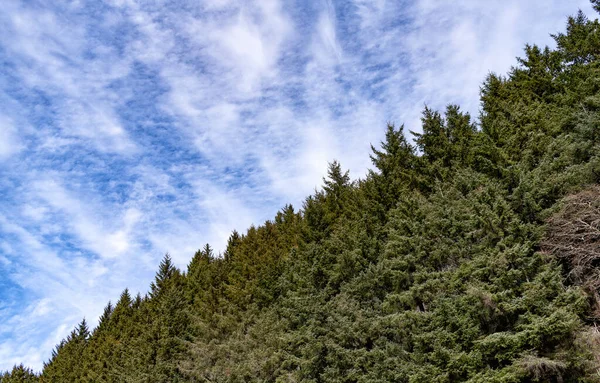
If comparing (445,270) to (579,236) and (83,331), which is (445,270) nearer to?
(579,236)

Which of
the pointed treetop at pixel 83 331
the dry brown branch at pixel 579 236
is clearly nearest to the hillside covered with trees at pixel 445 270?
the dry brown branch at pixel 579 236

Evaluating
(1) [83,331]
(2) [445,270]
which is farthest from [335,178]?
(1) [83,331]

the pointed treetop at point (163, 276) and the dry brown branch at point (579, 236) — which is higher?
the pointed treetop at point (163, 276)

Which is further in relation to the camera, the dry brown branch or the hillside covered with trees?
the dry brown branch

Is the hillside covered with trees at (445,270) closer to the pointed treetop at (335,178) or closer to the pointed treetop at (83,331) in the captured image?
the pointed treetop at (335,178)

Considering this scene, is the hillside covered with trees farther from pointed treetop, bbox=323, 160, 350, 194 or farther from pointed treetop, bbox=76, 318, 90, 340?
pointed treetop, bbox=76, 318, 90, 340

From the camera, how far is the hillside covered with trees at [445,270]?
16.1 meters

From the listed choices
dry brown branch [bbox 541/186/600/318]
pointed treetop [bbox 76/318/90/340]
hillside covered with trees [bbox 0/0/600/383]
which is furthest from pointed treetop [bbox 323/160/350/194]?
pointed treetop [bbox 76/318/90/340]

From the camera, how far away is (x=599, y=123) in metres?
19.2

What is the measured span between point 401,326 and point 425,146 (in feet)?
47.6

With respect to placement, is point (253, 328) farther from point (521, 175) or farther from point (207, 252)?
point (207, 252)

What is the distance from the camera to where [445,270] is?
66.5 feet

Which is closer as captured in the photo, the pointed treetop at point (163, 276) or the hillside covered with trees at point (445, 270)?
the hillside covered with trees at point (445, 270)

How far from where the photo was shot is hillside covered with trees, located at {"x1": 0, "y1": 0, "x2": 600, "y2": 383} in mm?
16141
